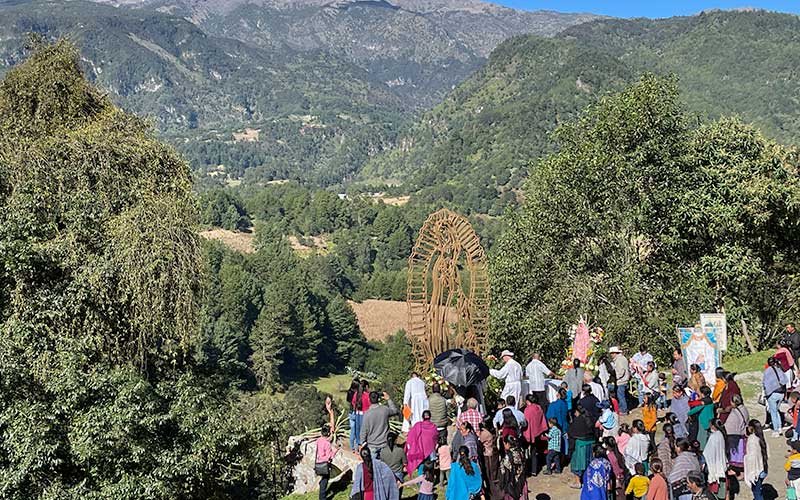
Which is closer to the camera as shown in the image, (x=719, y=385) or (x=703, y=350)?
(x=719, y=385)

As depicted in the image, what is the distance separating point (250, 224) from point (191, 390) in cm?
12911

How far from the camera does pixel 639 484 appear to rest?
857cm

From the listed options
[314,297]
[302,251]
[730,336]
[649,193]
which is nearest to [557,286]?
[649,193]

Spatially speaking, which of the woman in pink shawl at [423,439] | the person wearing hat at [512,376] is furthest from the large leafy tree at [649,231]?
the woman in pink shawl at [423,439]

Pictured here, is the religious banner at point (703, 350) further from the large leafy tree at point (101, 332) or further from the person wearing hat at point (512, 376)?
the large leafy tree at point (101, 332)

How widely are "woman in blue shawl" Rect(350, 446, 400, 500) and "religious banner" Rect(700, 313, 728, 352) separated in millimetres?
7776

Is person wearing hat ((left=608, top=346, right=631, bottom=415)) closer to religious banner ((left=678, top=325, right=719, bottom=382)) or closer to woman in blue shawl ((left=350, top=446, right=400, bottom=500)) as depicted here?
religious banner ((left=678, top=325, right=719, bottom=382))

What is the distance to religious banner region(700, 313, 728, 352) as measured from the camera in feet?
45.0

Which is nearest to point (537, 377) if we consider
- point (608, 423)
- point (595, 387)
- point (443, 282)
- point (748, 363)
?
point (595, 387)

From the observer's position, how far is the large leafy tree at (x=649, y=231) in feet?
67.8

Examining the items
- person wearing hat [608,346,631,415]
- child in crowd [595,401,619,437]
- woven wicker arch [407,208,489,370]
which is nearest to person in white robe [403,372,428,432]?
child in crowd [595,401,619,437]

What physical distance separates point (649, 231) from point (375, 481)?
15.6 m

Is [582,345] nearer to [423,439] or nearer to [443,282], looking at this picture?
[443,282]

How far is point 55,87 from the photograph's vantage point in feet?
52.9
